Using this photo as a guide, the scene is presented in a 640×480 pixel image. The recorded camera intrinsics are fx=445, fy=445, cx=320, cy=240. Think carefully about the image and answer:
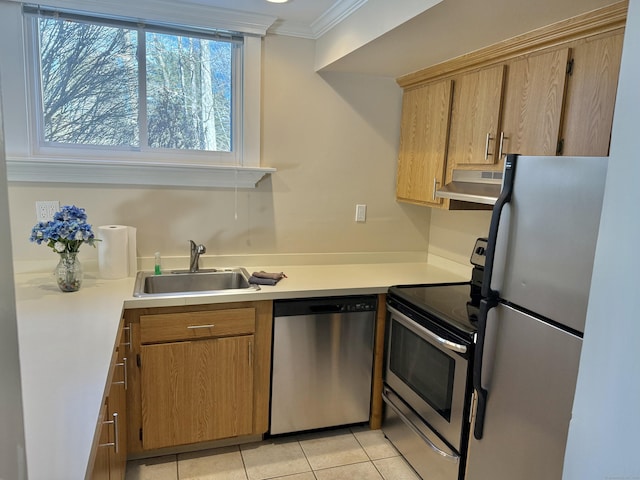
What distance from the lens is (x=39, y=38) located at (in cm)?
224

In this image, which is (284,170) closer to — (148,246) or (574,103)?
(148,246)

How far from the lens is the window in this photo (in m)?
2.30

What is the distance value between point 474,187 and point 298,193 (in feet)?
3.56

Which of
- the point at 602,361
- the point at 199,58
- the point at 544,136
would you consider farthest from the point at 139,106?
the point at 602,361

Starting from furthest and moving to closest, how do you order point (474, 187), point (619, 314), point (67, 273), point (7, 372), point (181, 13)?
point (181, 13)
point (474, 187)
point (67, 273)
point (619, 314)
point (7, 372)

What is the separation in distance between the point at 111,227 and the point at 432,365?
1733 mm

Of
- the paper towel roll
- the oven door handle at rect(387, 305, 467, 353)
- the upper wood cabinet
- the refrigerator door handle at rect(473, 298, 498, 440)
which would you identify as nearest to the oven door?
the oven door handle at rect(387, 305, 467, 353)

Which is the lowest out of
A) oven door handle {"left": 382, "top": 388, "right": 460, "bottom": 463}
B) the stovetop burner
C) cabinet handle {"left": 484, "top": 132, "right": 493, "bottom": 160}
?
oven door handle {"left": 382, "top": 388, "right": 460, "bottom": 463}

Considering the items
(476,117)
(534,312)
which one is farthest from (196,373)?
(476,117)

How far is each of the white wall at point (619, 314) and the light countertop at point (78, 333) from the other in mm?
878

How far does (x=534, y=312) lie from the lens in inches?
56.8

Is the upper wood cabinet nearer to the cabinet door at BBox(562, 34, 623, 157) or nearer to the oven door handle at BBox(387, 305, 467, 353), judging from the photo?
the cabinet door at BBox(562, 34, 623, 157)

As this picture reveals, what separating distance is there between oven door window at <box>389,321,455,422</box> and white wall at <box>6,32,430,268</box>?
842 millimetres

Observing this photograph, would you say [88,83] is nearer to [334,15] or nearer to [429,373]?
[334,15]
